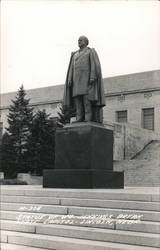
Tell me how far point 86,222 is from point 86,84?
13.5 ft

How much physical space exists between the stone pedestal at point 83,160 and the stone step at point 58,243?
251 cm

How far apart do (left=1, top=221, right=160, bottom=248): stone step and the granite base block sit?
224cm

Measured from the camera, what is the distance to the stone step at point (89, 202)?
6656 mm

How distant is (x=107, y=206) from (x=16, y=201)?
2008 mm

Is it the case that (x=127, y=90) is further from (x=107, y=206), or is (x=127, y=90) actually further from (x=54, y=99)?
(x=107, y=206)

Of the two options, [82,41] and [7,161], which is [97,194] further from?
[7,161]

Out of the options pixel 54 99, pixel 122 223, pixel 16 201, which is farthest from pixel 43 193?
pixel 54 99

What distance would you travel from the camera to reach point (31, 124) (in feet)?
99.1

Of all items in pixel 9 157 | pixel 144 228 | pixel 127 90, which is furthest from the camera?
pixel 127 90

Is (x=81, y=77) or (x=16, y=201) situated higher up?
(x=81, y=77)

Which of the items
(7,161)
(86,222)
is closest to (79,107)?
(86,222)

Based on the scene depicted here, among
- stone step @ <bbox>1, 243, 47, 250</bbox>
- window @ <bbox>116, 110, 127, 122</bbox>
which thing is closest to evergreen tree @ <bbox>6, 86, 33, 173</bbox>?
window @ <bbox>116, 110, 127, 122</bbox>

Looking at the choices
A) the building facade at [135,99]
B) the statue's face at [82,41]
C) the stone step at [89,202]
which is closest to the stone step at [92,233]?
the stone step at [89,202]

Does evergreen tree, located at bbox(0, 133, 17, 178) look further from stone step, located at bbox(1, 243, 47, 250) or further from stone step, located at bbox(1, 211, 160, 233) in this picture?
stone step, located at bbox(1, 243, 47, 250)
